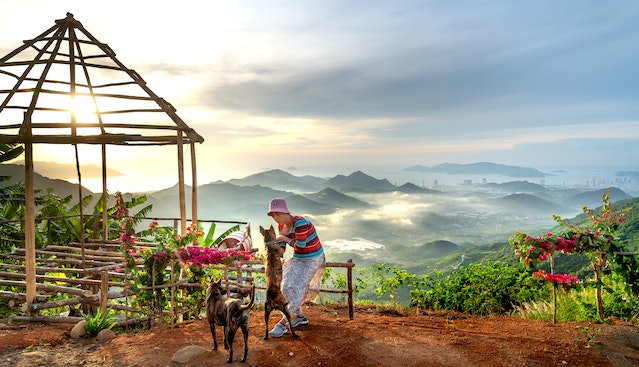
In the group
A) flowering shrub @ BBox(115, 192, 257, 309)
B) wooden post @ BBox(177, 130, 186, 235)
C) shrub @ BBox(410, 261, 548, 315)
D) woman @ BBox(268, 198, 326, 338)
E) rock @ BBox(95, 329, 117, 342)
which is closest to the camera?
woman @ BBox(268, 198, 326, 338)

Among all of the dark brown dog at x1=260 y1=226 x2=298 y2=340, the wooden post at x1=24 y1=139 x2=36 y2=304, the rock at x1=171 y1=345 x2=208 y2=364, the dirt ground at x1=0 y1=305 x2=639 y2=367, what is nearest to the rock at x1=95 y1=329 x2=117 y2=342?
the dirt ground at x1=0 y1=305 x2=639 y2=367

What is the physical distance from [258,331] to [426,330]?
100 inches

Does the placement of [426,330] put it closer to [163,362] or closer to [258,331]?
[258,331]

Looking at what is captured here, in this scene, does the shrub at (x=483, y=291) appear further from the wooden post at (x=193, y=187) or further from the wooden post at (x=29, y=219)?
the wooden post at (x=29, y=219)

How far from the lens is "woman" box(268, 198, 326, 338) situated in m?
6.16

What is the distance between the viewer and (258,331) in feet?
21.4

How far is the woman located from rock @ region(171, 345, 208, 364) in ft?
3.18

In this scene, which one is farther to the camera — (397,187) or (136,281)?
(397,187)

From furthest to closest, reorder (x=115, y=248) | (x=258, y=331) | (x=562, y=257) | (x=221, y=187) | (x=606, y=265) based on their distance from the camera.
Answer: (x=221, y=187), (x=562, y=257), (x=115, y=248), (x=606, y=265), (x=258, y=331)

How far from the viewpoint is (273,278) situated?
6.05 metres

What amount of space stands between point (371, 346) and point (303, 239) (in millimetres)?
1709

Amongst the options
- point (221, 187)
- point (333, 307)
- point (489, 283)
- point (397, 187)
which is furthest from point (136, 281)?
point (397, 187)

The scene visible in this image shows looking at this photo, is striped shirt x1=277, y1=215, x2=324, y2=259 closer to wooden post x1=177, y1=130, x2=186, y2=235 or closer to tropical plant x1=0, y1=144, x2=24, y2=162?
wooden post x1=177, y1=130, x2=186, y2=235

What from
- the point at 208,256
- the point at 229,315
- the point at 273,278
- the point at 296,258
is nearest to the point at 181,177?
the point at 208,256
